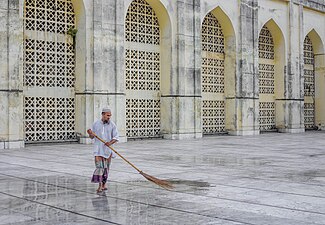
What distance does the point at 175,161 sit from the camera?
11.0 metres

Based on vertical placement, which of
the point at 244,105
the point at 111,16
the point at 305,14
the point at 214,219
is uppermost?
the point at 305,14

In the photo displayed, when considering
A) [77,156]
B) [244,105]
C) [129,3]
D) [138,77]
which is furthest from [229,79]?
[77,156]

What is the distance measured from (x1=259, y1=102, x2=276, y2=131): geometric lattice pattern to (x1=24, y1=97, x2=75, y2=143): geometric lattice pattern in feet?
35.7

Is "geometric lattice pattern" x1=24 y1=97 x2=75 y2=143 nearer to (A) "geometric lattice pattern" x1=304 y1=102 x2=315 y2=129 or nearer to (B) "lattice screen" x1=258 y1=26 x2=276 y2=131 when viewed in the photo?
(B) "lattice screen" x1=258 y1=26 x2=276 y2=131

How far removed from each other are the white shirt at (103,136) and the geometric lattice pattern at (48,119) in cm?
934

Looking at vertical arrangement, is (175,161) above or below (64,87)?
below

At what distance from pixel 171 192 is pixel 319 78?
73.2 ft

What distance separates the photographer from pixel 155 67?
1964cm

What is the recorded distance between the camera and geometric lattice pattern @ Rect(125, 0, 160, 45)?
18.7 meters

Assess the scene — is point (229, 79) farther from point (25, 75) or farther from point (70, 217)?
point (70, 217)

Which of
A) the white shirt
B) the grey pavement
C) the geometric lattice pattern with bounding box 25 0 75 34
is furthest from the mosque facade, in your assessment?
the white shirt

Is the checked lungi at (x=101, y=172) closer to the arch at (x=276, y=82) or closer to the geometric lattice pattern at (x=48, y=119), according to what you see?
the geometric lattice pattern at (x=48, y=119)

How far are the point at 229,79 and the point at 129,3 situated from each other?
6.55 m

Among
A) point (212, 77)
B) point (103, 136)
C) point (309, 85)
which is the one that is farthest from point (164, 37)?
point (103, 136)
